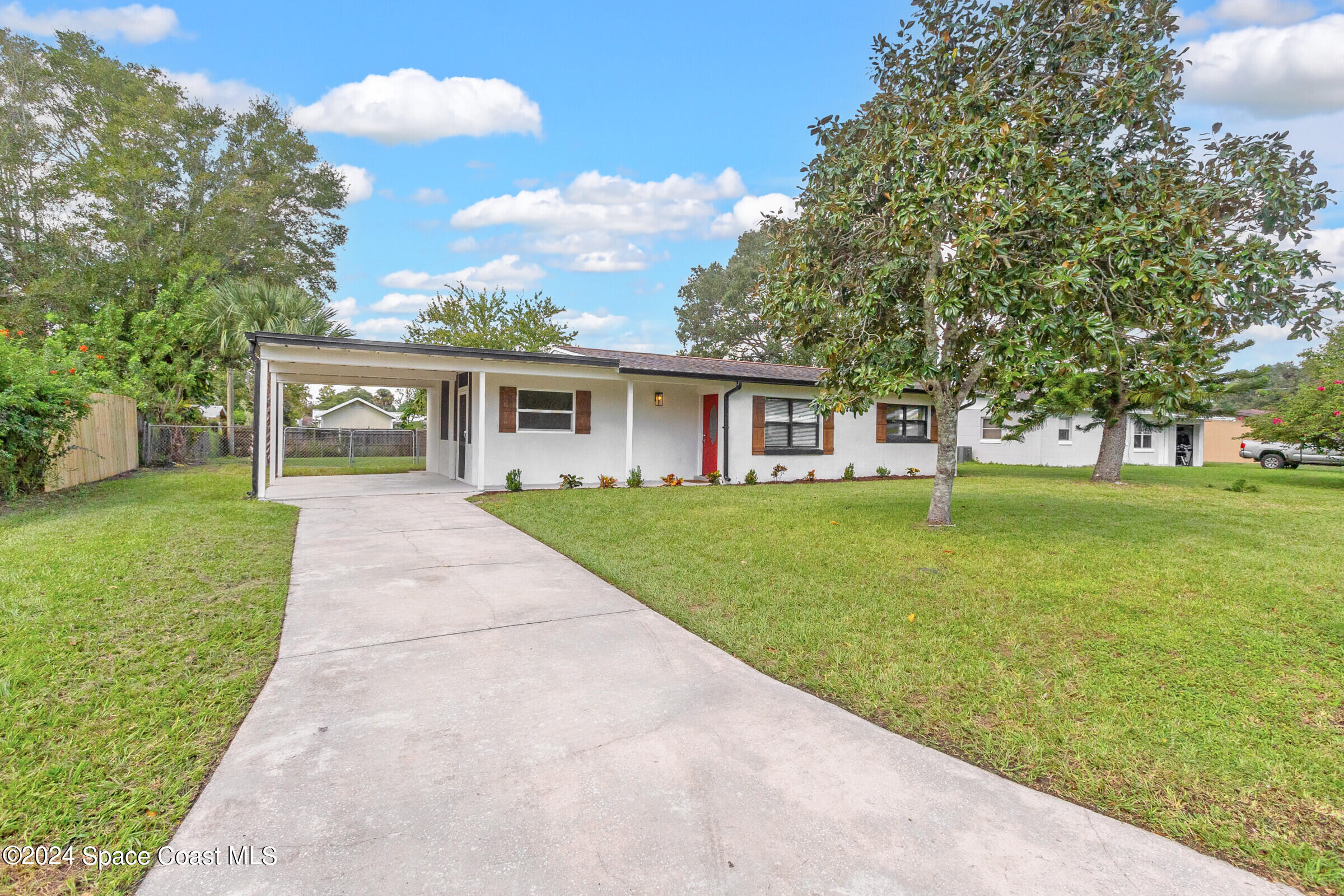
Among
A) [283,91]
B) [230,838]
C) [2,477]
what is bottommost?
[230,838]

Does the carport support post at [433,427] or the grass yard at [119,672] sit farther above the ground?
the carport support post at [433,427]

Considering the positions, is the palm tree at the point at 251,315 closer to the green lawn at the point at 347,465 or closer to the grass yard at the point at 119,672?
the green lawn at the point at 347,465

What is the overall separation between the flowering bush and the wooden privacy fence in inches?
24.8

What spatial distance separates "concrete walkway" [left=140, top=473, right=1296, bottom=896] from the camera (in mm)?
1841

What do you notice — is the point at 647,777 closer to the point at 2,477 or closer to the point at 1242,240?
the point at 1242,240

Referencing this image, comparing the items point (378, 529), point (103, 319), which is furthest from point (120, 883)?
point (103, 319)

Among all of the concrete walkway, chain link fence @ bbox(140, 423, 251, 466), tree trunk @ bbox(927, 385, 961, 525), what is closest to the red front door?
tree trunk @ bbox(927, 385, 961, 525)

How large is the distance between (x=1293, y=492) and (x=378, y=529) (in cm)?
1658

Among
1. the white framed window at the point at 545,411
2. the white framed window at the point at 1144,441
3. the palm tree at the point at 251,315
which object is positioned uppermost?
the palm tree at the point at 251,315

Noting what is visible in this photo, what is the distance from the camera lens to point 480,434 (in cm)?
1118

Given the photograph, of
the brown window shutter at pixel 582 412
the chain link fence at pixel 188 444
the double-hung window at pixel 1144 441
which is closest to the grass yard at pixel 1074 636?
the brown window shutter at pixel 582 412

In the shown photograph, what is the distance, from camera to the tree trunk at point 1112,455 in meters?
14.2

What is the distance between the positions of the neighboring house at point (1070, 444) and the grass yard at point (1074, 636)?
13166 millimetres

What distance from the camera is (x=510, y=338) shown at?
83.4 ft
